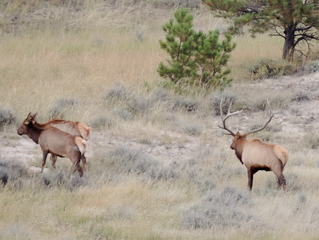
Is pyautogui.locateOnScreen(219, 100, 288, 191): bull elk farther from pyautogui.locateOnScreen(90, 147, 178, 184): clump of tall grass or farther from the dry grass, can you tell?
pyautogui.locateOnScreen(90, 147, 178, 184): clump of tall grass

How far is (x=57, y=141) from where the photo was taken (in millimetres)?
5508

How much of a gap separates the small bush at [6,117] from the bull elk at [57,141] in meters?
2.32

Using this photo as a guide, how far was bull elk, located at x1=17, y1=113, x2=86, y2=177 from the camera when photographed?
17.8ft

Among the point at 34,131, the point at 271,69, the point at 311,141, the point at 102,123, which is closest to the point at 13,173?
→ the point at 34,131

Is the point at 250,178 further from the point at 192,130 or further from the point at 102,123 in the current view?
the point at 102,123

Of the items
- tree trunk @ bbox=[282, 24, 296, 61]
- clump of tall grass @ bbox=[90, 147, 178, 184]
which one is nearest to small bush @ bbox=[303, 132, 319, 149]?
clump of tall grass @ bbox=[90, 147, 178, 184]

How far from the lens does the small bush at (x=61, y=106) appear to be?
8.62m

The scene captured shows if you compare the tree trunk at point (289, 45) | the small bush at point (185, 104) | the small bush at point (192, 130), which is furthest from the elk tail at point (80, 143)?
the tree trunk at point (289, 45)

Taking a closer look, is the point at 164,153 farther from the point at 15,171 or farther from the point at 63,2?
the point at 63,2

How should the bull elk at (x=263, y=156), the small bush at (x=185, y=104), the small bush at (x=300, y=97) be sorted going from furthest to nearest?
the small bush at (x=300, y=97)
the small bush at (x=185, y=104)
the bull elk at (x=263, y=156)

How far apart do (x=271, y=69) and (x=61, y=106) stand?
6.44 metres

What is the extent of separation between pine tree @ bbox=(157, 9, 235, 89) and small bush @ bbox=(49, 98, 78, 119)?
254 centimetres

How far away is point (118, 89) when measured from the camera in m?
10.2

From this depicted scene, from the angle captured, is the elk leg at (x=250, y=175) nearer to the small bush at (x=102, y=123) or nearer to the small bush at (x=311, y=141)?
the small bush at (x=311, y=141)
